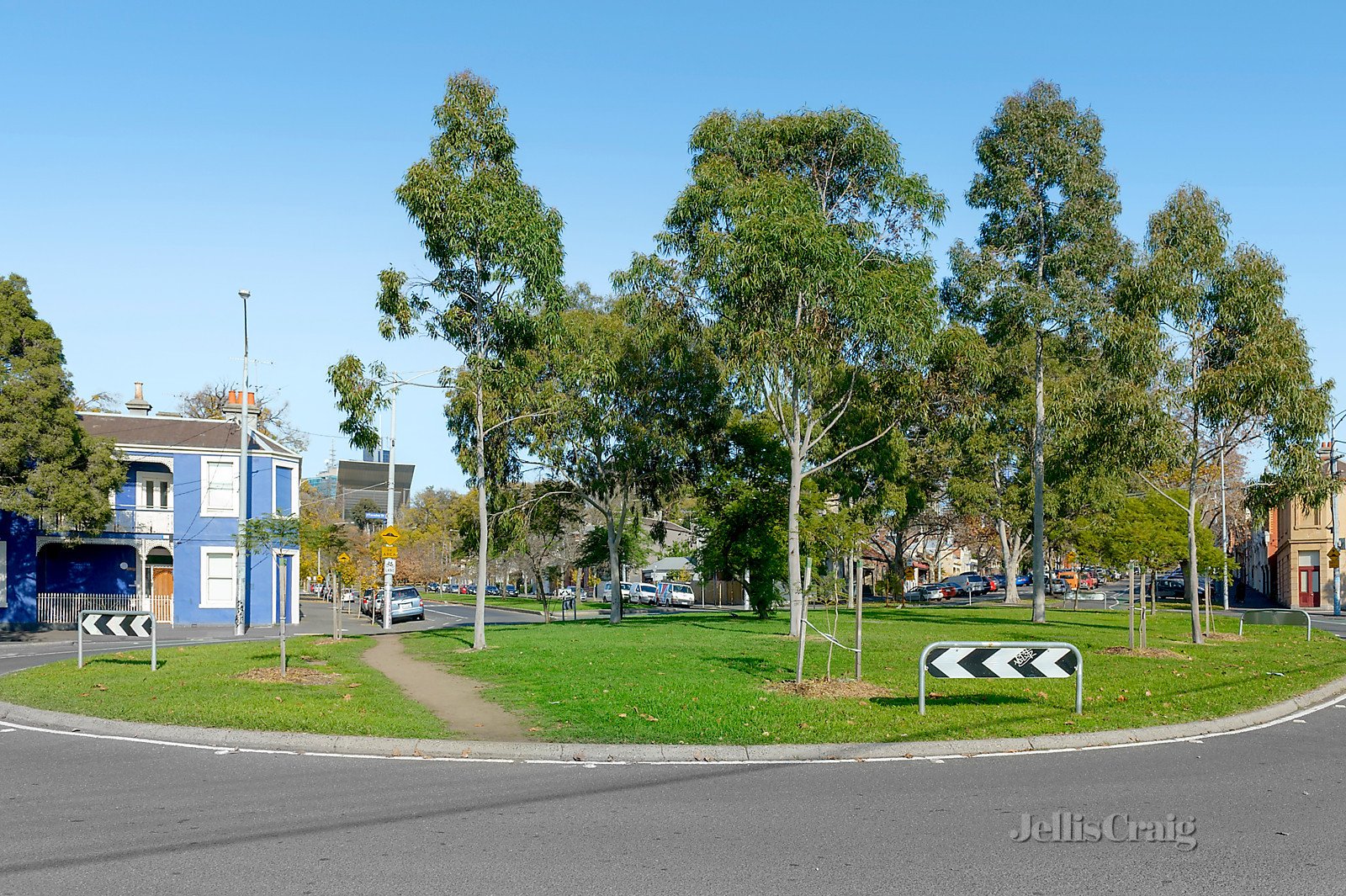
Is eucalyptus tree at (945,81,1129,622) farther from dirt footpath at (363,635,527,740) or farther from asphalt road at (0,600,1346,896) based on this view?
asphalt road at (0,600,1346,896)

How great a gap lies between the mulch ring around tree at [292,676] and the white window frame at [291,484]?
26869 millimetres

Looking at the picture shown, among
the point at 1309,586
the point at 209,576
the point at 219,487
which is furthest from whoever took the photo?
the point at 1309,586

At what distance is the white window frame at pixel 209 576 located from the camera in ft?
139

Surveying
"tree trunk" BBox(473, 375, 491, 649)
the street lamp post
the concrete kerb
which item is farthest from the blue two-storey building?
the concrete kerb

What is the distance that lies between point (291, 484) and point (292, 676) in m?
30.5

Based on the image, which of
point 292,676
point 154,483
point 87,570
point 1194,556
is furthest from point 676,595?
point 292,676

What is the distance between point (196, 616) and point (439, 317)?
79.1 feet

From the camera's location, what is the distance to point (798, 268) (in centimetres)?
2448

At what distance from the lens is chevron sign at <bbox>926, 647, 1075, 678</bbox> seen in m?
12.3

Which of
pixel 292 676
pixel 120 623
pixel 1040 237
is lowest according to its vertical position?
pixel 292 676

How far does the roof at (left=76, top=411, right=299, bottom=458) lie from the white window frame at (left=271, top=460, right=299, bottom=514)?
521mm

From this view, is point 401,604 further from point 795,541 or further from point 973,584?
point 973,584

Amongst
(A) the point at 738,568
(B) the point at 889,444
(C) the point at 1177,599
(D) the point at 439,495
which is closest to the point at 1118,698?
(B) the point at 889,444

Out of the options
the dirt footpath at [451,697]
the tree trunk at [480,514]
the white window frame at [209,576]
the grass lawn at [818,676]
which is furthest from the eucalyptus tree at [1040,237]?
the white window frame at [209,576]
